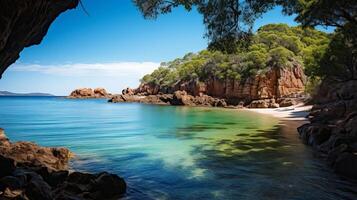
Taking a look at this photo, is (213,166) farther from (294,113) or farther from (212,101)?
(212,101)

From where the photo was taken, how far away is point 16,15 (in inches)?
282

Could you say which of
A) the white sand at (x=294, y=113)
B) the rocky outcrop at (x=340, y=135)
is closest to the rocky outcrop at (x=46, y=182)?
the rocky outcrop at (x=340, y=135)

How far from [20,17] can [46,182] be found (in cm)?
534

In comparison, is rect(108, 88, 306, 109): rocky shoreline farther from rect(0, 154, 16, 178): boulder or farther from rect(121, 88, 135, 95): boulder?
rect(0, 154, 16, 178): boulder

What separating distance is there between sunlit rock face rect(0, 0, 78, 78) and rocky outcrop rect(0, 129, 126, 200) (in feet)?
10.6

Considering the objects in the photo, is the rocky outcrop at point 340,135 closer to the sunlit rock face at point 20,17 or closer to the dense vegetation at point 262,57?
the sunlit rock face at point 20,17

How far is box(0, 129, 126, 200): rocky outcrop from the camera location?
334 inches

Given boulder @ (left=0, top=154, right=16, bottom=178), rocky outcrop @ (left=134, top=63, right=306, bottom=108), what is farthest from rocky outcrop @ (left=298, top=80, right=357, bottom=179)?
rocky outcrop @ (left=134, top=63, right=306, bottom=108)

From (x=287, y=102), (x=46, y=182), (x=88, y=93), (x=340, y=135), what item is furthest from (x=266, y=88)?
(x=88, y=93)

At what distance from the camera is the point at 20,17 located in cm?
774

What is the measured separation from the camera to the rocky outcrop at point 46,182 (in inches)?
334

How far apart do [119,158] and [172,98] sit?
66118 millimetres

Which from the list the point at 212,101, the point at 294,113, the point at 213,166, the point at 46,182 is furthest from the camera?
the point at 212,101

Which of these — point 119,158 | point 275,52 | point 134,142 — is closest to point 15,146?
point 119,158
